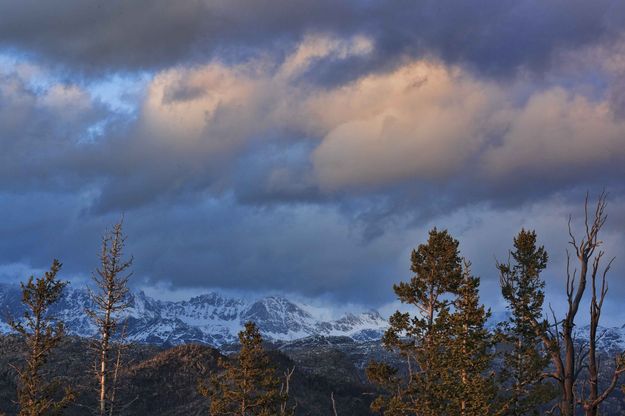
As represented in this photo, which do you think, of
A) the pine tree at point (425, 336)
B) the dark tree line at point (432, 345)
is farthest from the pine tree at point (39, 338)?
the pine tree at point (425, 336)

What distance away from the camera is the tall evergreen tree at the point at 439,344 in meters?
39.7

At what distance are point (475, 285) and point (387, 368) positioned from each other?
7.50 meters

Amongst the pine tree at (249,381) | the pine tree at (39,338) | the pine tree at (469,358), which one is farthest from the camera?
the pine tree at (249,381)

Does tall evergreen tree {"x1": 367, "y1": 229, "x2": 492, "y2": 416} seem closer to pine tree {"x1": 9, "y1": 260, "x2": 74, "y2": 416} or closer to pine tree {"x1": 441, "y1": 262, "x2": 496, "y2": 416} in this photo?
pine tree {"x1": 441, "y1": 262, "x2": 496, "y2": 416}

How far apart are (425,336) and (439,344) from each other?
6.42 ft

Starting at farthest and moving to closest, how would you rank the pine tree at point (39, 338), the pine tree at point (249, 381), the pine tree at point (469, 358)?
1. the pine tree at point (249, 381)
2. the pine tree at point (39, 338)
3. the pine tree at point (469, 358)

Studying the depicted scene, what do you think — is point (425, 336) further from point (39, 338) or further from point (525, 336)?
point (39, 338)

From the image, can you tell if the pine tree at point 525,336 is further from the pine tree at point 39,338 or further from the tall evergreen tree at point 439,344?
the pine tree at point 39,338

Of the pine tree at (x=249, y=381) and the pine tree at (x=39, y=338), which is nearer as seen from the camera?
the pine tree at (x=39, y=338)

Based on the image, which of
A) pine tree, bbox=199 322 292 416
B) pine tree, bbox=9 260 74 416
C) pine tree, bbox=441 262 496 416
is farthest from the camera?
pine tree, bbox=199 322 292 416

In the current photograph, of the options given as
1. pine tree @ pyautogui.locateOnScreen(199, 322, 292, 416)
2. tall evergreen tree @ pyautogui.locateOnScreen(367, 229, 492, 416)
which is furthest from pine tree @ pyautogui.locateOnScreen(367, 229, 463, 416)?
pine tree @ pyautogui.locateOnScreen(199, 322, 292, 416)

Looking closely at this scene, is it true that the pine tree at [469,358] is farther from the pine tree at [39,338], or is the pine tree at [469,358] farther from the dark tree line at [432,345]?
the pine tree at [39,338]

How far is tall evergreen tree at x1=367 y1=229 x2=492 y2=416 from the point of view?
39731mm

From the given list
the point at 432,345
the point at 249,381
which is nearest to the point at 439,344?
the point at 432,345
